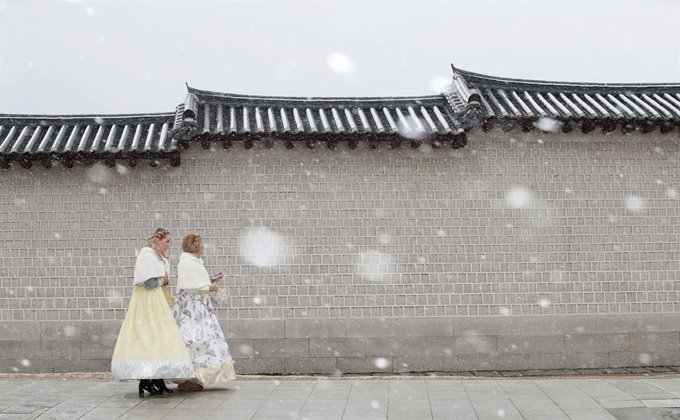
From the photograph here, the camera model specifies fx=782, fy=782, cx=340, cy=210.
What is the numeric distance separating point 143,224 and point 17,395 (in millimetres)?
3194

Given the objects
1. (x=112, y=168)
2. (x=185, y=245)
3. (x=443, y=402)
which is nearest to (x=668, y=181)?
(x=443, y=402)

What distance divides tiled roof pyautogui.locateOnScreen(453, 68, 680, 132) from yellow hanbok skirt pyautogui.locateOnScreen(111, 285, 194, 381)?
16.3ft

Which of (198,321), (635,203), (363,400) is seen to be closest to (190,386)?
(198,321)

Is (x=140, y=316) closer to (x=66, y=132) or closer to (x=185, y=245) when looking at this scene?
(x=185, y=245)

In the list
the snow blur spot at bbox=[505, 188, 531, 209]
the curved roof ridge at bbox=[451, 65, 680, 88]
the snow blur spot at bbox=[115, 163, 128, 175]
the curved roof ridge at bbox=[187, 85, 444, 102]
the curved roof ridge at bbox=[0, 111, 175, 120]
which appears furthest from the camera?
the curved roof ridge at bbox=[451, 65, 680, 88]

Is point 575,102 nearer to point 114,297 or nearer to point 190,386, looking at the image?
point 190,386

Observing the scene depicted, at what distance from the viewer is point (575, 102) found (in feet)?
38.1

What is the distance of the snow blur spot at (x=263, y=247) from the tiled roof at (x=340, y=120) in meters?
1.25

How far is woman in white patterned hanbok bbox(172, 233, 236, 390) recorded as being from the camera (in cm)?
841

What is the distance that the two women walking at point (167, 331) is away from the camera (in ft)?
26.5

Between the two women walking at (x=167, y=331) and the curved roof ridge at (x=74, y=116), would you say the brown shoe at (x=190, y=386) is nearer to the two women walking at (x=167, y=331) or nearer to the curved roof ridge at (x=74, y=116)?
the two women walking at (x=167, y=331)

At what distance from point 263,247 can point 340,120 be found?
210 cm

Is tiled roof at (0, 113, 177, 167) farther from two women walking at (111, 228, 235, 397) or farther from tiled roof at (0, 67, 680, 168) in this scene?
two women walking at (111, 228, 235, 397)

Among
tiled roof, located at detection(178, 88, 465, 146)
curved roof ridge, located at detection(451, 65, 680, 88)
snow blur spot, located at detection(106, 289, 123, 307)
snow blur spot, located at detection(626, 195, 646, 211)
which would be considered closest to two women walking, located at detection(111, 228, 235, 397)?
snow blur spot, located at detection(106, 289, 123, 307)
